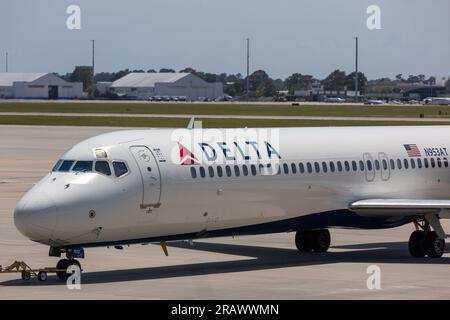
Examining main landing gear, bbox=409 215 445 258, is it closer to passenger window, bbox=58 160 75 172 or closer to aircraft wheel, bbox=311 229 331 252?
aircraft wheel, bbox=311 229 331 252

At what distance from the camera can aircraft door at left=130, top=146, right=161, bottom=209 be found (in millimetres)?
28359

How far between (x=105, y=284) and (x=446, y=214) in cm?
1012

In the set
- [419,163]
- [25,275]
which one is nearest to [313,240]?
[419,163]

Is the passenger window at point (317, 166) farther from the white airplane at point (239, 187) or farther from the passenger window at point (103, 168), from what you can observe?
the passenger window at point (103, 168)

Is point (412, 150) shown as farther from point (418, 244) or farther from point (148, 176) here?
point (148, 176)

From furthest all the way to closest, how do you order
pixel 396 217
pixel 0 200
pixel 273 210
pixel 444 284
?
pixel 0 200
pixel 396 217
pixel 273 210
pixel 444 284

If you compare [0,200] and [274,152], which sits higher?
[274,152]

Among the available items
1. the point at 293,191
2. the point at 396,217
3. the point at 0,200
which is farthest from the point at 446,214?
the point at 0,200

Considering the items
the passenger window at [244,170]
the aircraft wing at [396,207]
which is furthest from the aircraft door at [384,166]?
the passenger window at [244,170]

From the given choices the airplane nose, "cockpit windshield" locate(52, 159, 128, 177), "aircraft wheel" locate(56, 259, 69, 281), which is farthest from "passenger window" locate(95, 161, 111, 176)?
"aircraft wheel" locate(56, 259, 69, 281)

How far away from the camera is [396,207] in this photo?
3234 centimetres

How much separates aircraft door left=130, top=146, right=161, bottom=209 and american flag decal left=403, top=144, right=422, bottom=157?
9037 mm
